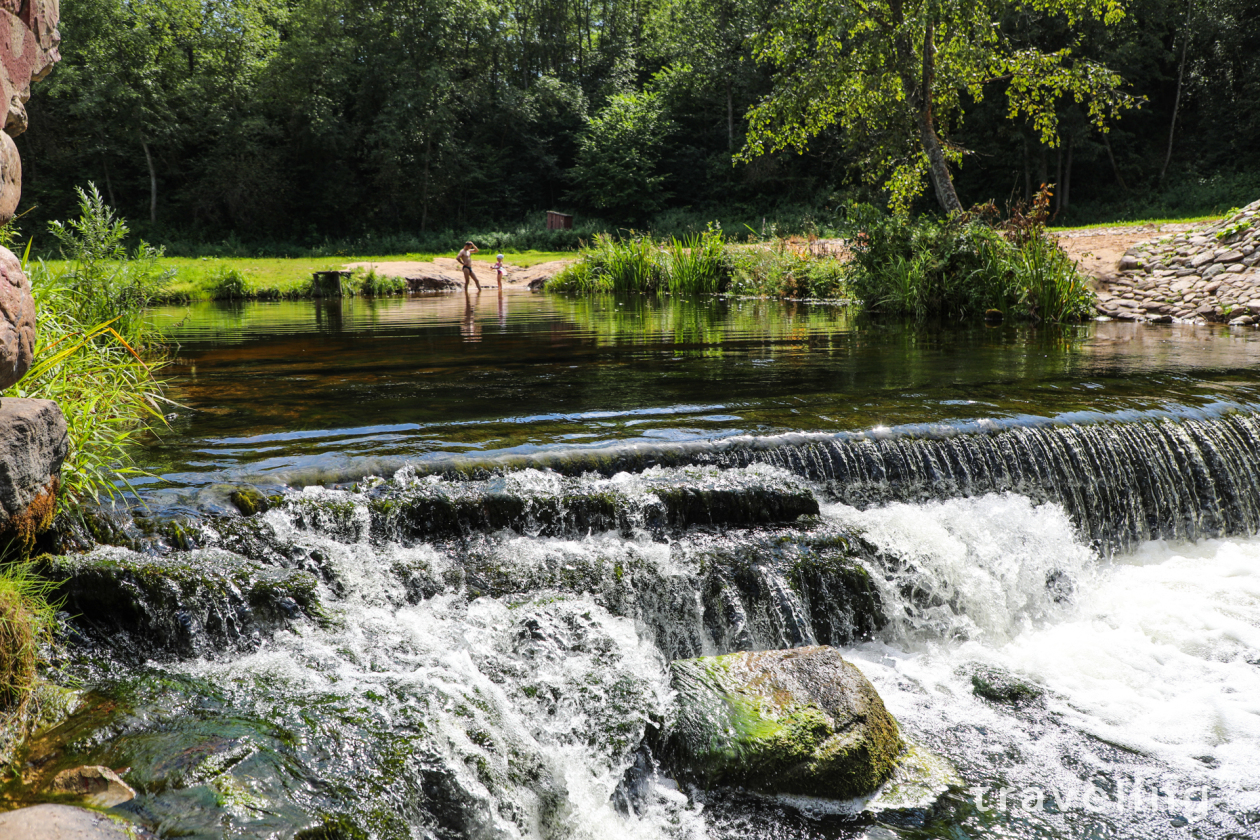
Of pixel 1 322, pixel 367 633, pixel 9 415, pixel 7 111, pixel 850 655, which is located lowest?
pixel 850 655

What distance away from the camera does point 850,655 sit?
4.14 m

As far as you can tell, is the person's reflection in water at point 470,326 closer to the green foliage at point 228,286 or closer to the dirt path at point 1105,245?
the green foliage at point 228,286

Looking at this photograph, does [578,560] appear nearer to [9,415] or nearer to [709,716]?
[709,716]

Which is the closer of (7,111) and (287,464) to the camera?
(7,111)

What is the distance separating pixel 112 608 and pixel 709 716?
7.80 ft

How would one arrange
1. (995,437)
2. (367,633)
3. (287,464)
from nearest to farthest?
(367,633) → (287,464) → (995,437)

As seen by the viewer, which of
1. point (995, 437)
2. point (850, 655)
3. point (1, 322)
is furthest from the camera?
point (995, 437)

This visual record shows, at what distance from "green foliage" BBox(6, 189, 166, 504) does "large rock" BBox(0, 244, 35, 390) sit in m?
0.77

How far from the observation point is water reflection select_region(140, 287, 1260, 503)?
17.5 ft

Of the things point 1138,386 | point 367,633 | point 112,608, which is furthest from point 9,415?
point 1138,386

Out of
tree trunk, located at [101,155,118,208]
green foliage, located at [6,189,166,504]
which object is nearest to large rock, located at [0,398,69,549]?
green foliage, located at [6,189,166,504]

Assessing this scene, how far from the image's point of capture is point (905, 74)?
15117 millimetres

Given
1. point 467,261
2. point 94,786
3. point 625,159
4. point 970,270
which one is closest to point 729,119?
point 625,159

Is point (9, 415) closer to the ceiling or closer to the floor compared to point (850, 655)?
closer to the ceiling
